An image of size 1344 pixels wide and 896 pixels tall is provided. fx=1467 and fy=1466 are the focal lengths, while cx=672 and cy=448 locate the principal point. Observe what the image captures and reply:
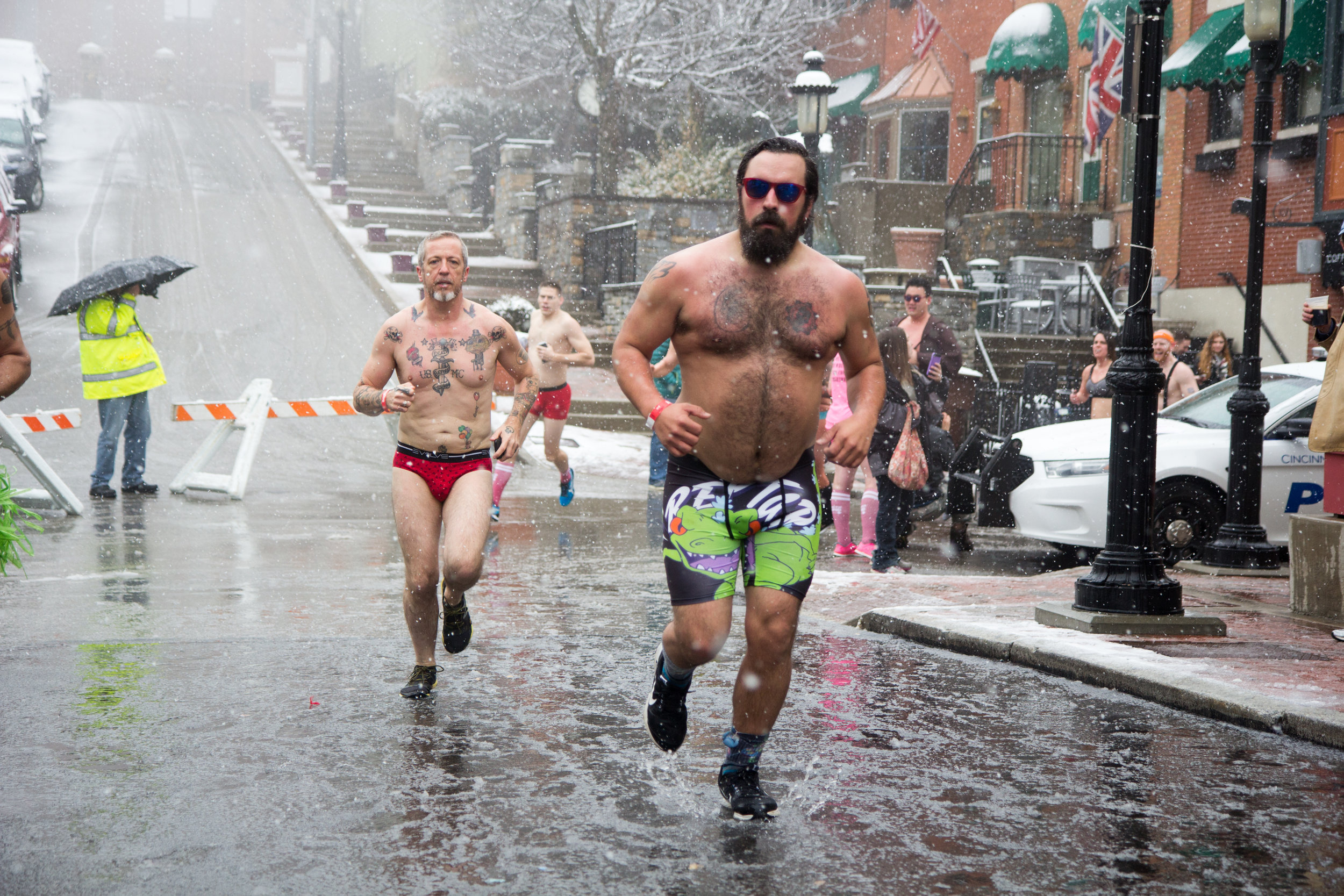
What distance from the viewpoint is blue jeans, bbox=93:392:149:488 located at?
13.1 metres

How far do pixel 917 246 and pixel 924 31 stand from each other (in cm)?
597

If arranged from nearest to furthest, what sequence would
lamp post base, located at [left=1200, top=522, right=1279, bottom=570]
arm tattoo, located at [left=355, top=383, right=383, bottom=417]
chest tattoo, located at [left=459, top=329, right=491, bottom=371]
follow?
1. arm tattoo, located at [left=355, top=383, right=383, bottom=417]
2. chest tattoo, located at [left=459, top=329, right=491, bottom=371]
3. lamp post base, located at [left=1200, top=522, right=1279, bottom=570]

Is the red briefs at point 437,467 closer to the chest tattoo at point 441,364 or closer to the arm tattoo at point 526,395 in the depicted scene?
the chest tattoo at point 441,364

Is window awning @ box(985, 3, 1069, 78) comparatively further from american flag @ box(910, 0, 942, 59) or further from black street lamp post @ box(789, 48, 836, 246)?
black street lamp post @ box(789, 48, 836, 246)

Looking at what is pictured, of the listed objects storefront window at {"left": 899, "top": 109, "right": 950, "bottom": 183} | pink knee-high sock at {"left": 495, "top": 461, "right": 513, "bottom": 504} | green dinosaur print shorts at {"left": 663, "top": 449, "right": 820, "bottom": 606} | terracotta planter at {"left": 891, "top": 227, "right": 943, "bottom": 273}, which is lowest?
pink knee-high sock at {"left": 495, "top": 461, "right": 513, "bottom": 504}

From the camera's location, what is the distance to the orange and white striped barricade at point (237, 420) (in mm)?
13414

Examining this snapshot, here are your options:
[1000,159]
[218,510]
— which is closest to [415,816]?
[218,510]

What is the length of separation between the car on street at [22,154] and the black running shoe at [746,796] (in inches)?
1055

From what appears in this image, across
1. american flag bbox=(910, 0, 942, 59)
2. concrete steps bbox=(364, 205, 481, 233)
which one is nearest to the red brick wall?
american flag bbox=(910, 0, 942, 59)

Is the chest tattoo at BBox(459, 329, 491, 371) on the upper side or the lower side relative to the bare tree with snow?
lower

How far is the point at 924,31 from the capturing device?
28984 millimetres

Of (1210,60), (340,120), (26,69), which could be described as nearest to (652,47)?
(340,120)

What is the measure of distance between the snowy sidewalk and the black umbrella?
7.05m

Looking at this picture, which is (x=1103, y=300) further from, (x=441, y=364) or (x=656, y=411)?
A: (x=656, y=411)
